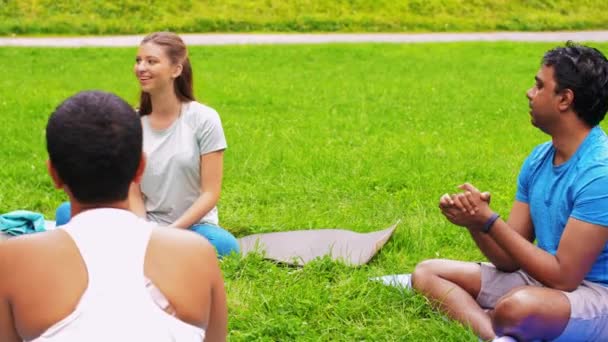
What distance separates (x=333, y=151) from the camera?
25.8 ft

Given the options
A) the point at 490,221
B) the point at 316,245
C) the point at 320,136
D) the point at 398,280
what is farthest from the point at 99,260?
the point at 320,136

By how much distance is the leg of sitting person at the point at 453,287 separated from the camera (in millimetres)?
3955

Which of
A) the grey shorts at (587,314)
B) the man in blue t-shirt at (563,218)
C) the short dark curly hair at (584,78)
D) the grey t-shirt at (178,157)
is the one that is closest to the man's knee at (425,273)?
the man in blue t-shirt at (563,218)

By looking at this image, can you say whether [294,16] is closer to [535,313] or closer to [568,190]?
[568,190]

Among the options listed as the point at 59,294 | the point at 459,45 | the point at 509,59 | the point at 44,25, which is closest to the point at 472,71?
the point at 509,59

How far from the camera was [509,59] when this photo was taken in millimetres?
15711

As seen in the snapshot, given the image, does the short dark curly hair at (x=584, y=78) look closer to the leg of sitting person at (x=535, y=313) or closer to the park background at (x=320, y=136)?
the leg of sitting person at (x=535, y=313)

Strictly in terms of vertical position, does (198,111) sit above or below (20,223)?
above

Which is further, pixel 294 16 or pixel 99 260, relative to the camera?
pixel 294 16

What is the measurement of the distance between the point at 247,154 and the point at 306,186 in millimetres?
1222

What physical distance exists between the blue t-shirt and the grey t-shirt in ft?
5.31

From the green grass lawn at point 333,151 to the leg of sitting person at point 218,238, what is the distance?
175 mm

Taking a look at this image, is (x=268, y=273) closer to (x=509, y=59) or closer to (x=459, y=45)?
(x=509, y=59)

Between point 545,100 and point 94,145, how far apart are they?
2.05 m
